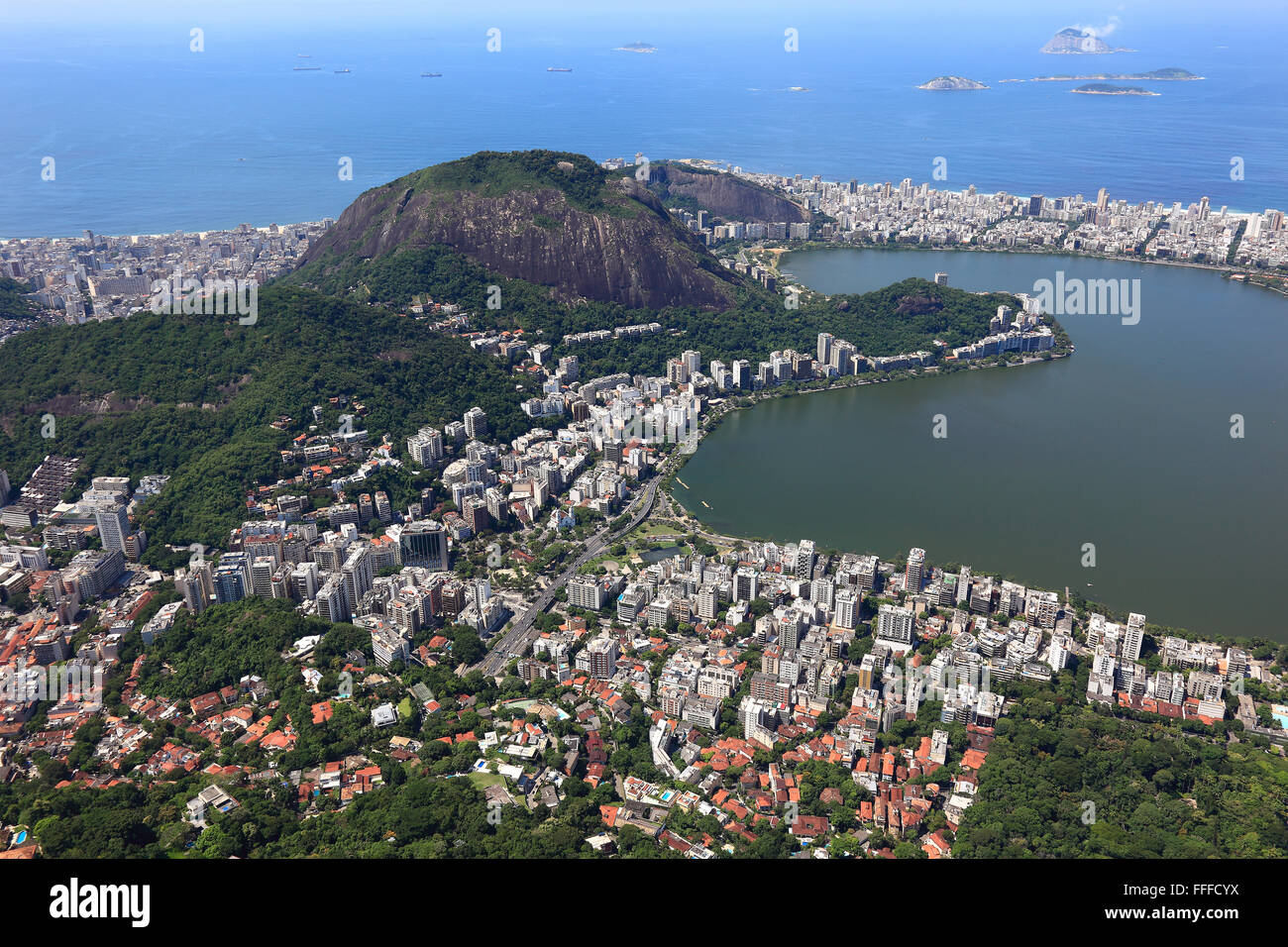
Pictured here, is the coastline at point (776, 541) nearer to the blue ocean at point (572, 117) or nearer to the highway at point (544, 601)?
the highway at point (544, 601)

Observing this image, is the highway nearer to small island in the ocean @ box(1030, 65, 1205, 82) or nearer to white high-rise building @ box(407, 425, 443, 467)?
white high-rise building @ box(407, 425, 443, 467)

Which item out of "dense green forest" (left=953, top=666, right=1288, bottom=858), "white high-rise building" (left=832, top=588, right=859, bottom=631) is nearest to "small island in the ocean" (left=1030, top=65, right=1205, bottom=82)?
"white high-rise building" (left=832, top=588, right=859, bottom=631)

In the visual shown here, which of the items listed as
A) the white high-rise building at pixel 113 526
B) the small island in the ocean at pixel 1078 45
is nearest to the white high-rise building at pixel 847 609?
the white high-rise building at pixel 113 526

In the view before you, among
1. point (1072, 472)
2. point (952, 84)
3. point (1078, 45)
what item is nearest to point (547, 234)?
point (1072, 472)

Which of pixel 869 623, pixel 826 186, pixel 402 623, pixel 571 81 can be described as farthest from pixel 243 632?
pixel 571 81

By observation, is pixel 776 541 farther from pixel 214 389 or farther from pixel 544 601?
pixel 214 389
